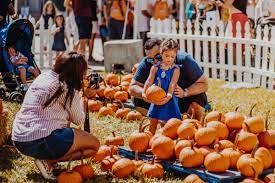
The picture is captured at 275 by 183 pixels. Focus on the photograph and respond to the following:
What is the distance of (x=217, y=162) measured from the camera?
5.23 meters

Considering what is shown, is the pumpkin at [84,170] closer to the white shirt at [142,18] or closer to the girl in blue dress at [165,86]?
the girl in blue dress at [165,86]

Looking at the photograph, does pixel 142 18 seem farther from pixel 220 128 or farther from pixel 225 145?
pixel 225 145

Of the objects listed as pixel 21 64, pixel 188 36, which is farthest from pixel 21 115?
pixel 188 36

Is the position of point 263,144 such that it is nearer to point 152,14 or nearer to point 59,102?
point 59,102

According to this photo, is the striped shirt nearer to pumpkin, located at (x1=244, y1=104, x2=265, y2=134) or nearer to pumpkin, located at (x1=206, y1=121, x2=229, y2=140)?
pumpkin, located at (x1=206, y1=121, x2=229, y2=140)

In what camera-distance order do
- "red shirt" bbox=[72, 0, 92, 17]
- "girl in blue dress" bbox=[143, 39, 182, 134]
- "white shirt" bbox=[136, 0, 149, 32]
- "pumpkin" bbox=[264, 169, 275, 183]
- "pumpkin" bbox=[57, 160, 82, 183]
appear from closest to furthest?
"pumpkin" bbox=[264, 169, 275, 183] → "pumpkin" bbox=[57, 160, 82, 183] → "girl in blue dress" bbox=[143, 39, 182, 134] → "red shirt" bbox=[72, 0, 92, 17] → "white shirt" bbox=[136, 0, 149, 32]

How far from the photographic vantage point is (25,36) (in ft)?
32.2

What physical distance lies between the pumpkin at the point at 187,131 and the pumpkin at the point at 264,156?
1.97 feet

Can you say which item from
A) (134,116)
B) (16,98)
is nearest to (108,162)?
(134,116)

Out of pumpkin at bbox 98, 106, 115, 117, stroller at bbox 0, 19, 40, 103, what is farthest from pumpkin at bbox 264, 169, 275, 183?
stroller at bbox 0, 19, 40, 103

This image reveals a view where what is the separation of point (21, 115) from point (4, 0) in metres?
5.48

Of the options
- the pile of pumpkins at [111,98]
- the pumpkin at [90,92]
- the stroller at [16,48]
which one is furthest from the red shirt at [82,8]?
the pumpkin at [90,92]

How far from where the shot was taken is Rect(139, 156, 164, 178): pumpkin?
5566 mm

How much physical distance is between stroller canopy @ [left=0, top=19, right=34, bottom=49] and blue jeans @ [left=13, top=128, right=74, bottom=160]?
427 centimetres
